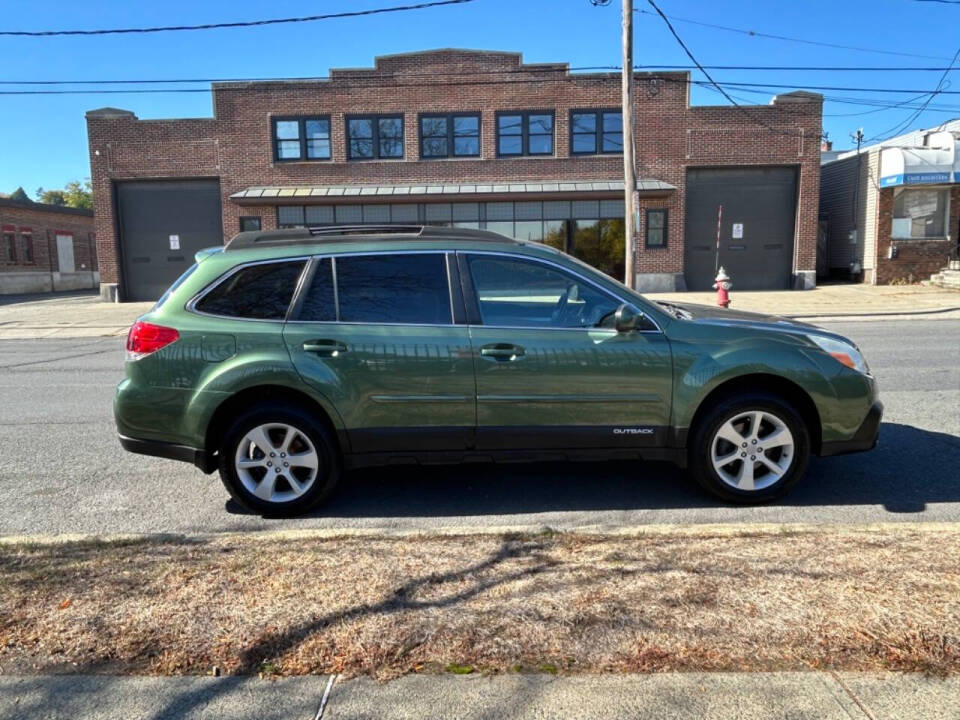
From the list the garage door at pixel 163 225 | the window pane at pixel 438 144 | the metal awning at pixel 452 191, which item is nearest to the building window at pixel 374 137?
the window pane at pixel 438 144

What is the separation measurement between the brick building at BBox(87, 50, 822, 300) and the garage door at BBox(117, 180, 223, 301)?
76mm

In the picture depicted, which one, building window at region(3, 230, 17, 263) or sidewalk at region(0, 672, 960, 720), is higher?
building window at region(3, 230, 17, 263)

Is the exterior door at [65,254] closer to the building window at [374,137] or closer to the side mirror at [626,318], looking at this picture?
the building window at [374,137]

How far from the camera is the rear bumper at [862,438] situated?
14.5ft

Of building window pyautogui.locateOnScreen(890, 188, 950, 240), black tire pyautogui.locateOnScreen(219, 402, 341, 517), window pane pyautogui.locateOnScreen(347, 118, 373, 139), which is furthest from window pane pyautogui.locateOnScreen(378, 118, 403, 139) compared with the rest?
black tire pyautogui.locateOnScreen(219, 402, 341, 517)

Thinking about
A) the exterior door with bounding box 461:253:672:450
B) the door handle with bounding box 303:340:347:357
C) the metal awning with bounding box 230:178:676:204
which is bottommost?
the exterior door with bounding box 461:253:672:450

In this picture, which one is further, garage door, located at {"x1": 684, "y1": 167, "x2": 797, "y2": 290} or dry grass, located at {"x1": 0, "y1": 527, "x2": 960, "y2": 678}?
garage door, located at {"x1": 684, "y1": 167, "x2": 797, "y2": 290}

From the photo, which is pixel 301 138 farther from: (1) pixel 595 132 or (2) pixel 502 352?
(2) pixel 502 352

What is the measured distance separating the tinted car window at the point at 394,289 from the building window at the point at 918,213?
26.0 metres

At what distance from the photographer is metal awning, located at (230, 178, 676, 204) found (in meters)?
23.7

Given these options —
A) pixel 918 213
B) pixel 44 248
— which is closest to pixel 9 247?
pixel 44 248

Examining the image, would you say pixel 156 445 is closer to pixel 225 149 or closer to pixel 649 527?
pixel 649 527

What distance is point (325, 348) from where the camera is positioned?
167 inches

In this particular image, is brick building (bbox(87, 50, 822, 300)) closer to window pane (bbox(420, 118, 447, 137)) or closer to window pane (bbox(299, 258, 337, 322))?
window pane (bbox(420, 118, 447, 137))
